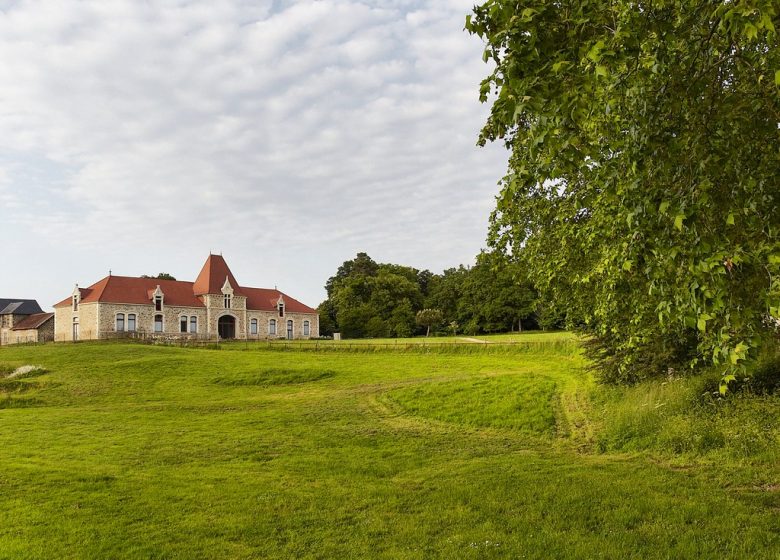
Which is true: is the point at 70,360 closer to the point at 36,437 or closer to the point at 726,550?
the point at 36,437

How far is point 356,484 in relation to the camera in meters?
11.7

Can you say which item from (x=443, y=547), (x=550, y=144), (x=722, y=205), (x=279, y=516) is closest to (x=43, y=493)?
(x=279, y=516)

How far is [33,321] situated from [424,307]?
179 ft

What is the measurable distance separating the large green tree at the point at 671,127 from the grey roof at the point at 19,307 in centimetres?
8638

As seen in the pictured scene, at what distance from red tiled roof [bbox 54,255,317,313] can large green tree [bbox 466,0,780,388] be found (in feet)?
213

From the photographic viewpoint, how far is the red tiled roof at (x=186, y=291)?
63.5m

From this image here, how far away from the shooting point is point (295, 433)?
18.1m

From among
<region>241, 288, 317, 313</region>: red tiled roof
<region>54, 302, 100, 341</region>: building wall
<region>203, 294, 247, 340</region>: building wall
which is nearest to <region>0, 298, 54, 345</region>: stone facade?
<region>54, 302, 100, 341</region>: building wall

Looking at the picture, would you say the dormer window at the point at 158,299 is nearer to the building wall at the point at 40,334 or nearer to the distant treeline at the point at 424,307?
the building wall at the point at 40,334

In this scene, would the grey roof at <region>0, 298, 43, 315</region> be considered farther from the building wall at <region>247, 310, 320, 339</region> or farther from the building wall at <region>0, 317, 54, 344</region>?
the building wall at <region>247, 310, 320, 339</region>

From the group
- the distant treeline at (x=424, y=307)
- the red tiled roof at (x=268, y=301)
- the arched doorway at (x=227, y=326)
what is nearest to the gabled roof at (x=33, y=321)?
the arched doorway at (x=227, y=326)

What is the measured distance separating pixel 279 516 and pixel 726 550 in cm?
660

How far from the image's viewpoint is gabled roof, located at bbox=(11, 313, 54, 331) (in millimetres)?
70125

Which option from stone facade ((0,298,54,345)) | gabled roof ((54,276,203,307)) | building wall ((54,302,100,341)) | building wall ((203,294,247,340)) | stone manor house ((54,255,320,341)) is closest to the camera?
building wall ((54,302,100,341))
